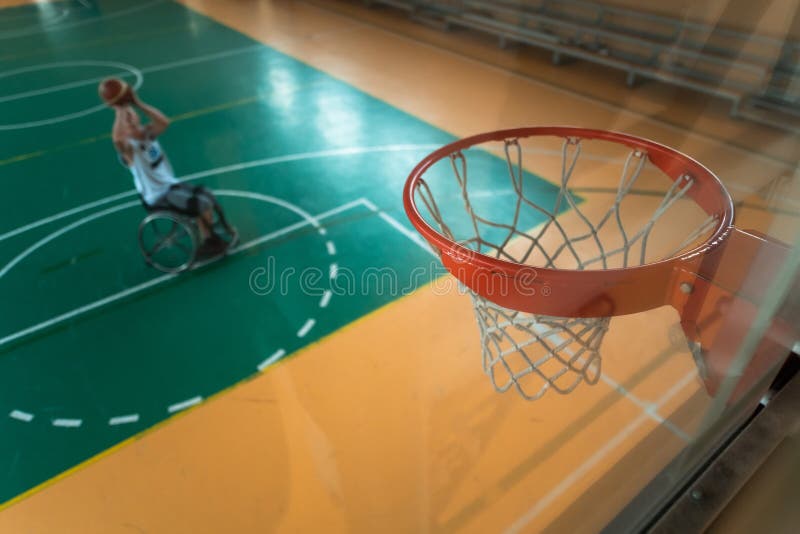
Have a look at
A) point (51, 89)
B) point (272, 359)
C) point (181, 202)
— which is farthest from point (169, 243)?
point (51, 89)

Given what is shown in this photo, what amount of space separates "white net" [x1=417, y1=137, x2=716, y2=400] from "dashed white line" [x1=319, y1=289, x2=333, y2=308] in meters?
0.76

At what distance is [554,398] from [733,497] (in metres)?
1.28

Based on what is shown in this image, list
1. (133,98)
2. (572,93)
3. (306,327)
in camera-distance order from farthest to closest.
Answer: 1. (572,93)
2. (133,98)
3. (306,327)

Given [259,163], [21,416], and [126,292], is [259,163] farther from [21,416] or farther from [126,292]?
[21,416]

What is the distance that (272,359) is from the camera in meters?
2.71

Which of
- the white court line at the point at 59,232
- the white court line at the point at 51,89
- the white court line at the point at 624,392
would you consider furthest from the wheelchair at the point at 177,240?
the white court line at the point at 51,89

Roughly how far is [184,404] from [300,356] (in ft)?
1.83

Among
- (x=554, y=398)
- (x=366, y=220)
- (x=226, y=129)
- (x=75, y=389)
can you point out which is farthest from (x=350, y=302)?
(x=226, y=129)

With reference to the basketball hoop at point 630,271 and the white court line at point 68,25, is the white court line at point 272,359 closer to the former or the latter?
the basketball hoop at point 630,271

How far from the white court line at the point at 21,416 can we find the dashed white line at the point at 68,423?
0.42ft

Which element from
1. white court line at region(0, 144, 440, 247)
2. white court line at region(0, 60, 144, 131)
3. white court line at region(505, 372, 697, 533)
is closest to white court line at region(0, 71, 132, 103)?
white court line at region(0, 60, 144, 131)

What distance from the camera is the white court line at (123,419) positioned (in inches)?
96.2

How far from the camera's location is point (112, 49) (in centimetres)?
699

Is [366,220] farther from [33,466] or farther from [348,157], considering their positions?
[33,466]
